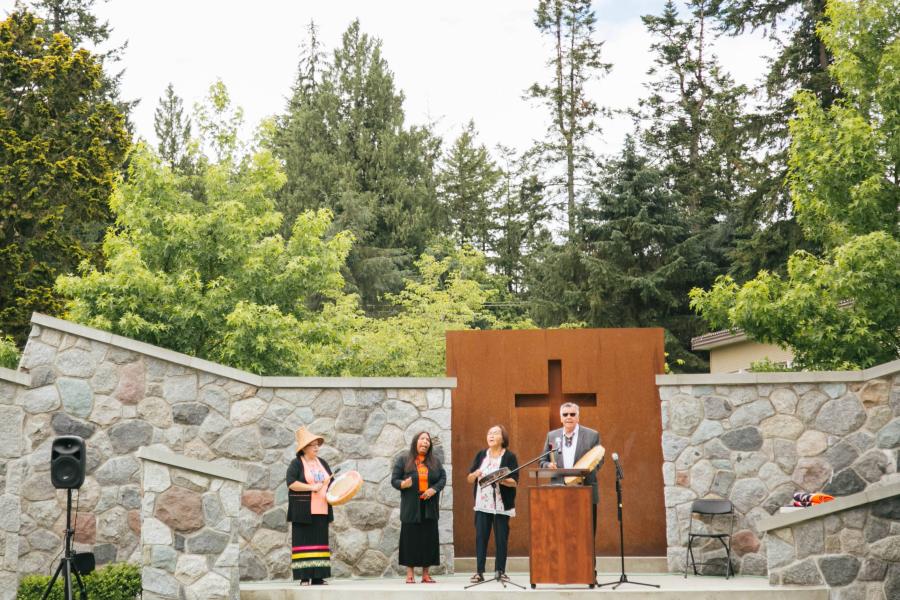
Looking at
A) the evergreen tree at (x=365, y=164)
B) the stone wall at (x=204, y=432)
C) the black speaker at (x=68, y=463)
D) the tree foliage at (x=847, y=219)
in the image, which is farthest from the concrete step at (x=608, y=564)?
the evergreen tree at (x=365, y=164)

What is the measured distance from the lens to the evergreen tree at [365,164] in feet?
101

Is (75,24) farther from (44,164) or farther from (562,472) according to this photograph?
(562,472)

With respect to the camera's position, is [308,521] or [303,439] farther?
[303,439]

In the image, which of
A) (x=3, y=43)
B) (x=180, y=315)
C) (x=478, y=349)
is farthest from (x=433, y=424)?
(x=3, y=43)

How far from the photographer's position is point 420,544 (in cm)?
980

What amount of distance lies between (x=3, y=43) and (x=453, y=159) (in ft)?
60.0

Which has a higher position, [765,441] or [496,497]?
[765,441]

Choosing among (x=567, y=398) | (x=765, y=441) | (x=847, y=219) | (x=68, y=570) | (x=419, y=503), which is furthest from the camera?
(x=847, y=219)

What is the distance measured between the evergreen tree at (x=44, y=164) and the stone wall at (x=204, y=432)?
421 inches

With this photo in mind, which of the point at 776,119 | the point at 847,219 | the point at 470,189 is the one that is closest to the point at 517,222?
the point at 470,189

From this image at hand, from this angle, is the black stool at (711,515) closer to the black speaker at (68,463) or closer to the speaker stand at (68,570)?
the speaker stand at (68,570)

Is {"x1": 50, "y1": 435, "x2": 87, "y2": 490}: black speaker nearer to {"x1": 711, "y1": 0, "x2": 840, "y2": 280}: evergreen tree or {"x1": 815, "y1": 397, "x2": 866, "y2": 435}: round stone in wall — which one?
{"x1": 815, "y1": 397, "x2": 866, "y2": 435}: round stone in wall

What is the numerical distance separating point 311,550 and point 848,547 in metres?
5.07

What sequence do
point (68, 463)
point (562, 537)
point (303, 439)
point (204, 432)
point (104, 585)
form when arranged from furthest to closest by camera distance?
point (204, 432) < point (303, 439) < point (104, 585) < point (562, 537) < point (68, 463)
